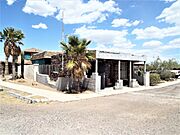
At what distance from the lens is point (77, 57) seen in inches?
715

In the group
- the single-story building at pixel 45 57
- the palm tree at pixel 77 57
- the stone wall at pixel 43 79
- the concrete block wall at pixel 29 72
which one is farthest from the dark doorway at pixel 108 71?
the concrete block wall at pixel 29 72

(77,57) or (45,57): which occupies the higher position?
(45,57)

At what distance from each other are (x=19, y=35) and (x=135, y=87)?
15.5m

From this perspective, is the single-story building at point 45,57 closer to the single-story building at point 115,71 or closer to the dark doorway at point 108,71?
the single-story building at point 115,71

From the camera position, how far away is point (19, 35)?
90.7ft

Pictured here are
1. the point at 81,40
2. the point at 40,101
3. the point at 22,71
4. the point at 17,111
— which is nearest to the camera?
the point at 17,111

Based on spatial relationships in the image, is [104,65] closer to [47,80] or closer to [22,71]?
[47,80]

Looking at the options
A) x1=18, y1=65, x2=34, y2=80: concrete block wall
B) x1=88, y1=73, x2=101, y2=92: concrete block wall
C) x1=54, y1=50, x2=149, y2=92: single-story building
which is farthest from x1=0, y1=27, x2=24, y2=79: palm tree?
x1=88, y1=73, x2=101, y2=92: concrete block wall

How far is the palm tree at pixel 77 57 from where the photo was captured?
17.9 metres

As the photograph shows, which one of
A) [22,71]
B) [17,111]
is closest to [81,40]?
[17,111]

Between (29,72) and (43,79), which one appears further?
(29,72)

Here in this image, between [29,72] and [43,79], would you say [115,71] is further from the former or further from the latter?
[29,72]

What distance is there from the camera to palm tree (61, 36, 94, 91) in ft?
58.7

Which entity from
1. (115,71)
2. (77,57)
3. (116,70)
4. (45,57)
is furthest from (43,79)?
(116,70)
